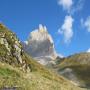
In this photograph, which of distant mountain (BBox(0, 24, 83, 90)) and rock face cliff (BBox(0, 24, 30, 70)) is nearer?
distant mountain (BBox(0, 24, 83, 90))

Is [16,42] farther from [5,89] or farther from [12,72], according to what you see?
[5,89]

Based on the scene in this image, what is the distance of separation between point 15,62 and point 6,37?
183 inches

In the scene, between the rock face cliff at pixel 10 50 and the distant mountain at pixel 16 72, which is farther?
the rock face cliff at pixel 10 50

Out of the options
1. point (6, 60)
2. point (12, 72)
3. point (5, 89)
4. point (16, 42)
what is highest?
point (16, 42)

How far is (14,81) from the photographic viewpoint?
112ft

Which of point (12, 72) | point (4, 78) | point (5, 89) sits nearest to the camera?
point (5, 89)

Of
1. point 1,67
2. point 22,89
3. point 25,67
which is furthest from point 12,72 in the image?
point 25,67

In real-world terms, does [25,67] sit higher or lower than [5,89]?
higher

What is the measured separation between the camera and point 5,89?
20.9 metres

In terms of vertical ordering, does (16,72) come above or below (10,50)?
below

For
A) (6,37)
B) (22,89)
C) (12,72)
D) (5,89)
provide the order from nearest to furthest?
(5,89)
(22,89)
(12,72)
(6,37)

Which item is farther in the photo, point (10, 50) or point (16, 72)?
point (10, 50)

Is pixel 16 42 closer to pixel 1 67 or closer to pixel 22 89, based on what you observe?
pixel 1 67

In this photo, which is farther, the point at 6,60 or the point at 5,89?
the point at 6,60
